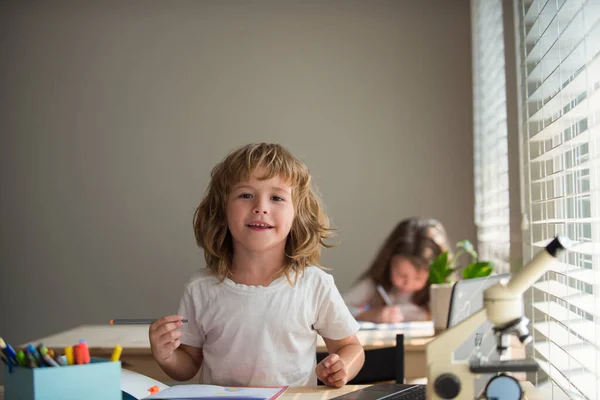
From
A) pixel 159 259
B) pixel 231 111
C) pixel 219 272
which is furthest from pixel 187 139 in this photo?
pixel 219 272

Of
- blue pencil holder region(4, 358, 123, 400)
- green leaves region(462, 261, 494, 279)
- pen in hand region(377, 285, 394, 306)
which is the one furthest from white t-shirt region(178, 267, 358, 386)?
pen in hand region(377, 285, 394, 306)

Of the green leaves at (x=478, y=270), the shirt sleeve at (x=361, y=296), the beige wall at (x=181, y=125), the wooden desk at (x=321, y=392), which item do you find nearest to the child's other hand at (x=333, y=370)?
the wooden desk at (x=321, y=392)

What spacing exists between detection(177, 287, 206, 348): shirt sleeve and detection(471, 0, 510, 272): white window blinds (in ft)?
3.77

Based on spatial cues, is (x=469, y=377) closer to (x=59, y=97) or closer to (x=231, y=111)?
(x=231, y=111)

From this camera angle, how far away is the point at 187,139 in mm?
4031

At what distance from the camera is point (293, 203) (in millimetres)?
1333

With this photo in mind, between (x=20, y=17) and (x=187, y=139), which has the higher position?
(x=20, y=17)

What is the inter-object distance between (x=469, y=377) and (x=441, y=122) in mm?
3218

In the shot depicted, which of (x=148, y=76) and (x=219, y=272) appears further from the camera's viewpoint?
(x=148, y=76)

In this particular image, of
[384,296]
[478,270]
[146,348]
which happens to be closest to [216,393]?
[146,348]

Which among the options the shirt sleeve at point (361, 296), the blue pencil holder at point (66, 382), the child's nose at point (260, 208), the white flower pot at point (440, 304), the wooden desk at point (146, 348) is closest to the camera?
the blue pencil holder at point (66, 382)

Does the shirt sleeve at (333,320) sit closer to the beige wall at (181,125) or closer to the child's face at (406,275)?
the child's face at (406,275)

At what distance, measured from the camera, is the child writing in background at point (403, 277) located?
2543 millimetres

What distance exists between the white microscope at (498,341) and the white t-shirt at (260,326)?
507mm
